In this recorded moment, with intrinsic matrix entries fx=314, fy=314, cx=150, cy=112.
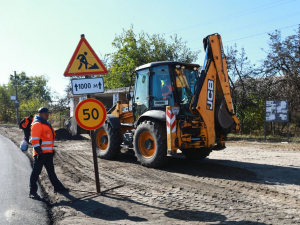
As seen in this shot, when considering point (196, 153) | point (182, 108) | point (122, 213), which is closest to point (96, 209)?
point (122, 213)

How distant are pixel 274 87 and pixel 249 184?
13.2 meters

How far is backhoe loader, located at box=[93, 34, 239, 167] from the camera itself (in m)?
7.78

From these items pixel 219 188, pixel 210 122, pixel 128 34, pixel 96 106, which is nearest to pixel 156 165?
pixel 210 122

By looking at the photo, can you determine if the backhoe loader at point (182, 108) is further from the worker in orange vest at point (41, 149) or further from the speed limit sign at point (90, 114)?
the worker in orange vest at point (41, 149)

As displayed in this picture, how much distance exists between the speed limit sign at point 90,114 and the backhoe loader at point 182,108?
85.7 inches

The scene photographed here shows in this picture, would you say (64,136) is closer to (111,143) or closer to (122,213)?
(111,143)

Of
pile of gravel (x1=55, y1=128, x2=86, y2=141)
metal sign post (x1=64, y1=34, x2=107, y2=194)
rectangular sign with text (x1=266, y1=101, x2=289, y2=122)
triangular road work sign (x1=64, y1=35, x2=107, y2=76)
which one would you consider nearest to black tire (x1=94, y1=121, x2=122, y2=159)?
metal sign post (x1=64, y1=34, x2=107, y2=194)

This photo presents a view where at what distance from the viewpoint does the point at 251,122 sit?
61.1ft

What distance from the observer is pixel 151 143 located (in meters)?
8.41

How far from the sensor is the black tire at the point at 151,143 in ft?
26.2

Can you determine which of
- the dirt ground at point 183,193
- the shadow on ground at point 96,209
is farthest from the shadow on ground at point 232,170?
the shadow on ground at point 96,209

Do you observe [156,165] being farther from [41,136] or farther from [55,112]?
[55,112]

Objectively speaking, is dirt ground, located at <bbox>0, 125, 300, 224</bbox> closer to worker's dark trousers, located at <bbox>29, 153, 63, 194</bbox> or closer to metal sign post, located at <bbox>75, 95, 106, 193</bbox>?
worker's dark trousers, located at <bbox>29, 153, 63, 194</bbox>

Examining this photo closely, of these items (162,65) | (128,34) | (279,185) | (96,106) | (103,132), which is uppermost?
(128,34)
